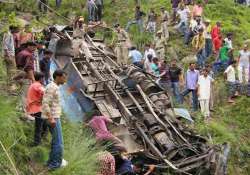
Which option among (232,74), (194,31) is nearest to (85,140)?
(232,74)

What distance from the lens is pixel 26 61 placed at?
1161 cm

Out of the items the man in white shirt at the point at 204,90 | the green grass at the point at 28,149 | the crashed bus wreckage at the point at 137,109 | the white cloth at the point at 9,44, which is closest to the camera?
the green grass at the point at 28,149

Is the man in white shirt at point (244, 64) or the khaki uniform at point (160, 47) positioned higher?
the khaki uniform at point (160, 47)

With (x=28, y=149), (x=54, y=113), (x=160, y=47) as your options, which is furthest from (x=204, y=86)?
(x=54, y=113)

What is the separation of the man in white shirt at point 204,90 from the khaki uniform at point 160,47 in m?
3.60

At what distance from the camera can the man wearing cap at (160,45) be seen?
64.4ft

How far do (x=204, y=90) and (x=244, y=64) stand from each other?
2488 millimetres

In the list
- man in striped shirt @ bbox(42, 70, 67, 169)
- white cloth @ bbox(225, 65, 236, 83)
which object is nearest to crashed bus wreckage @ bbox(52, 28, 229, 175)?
man in striped shirt @ bbox(42, 70, 67, 169)

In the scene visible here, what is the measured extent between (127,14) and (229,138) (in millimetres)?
10941

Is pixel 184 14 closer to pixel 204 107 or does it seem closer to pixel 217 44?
pixel 217 44

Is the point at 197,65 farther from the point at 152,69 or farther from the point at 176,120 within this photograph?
the point at 176,120

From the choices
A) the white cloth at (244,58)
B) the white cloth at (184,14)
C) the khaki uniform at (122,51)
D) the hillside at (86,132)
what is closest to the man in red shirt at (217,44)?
the hillside at (86,132)

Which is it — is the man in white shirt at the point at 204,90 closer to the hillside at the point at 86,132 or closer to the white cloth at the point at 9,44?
the hillside at the point at 86,132

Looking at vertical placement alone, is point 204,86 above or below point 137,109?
above
